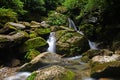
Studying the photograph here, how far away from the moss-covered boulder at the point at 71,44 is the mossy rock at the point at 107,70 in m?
4.85

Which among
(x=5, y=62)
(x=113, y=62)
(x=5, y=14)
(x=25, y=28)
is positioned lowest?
(x=113, y=62)

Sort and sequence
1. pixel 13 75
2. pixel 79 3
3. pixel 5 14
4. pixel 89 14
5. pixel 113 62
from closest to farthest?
1. pixel 113 62
2. pixel 13 75
3. pixel 5 14
4. pixel 89 14
5. pixel 79 3

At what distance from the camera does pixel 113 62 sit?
8.37 metres

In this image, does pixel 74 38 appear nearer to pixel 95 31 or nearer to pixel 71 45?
pixel 71 45

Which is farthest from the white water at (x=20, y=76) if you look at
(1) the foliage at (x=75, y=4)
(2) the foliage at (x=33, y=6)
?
(2) the foliage at (x=33, y=6)

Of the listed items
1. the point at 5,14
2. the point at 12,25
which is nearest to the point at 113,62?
the point at 12,25

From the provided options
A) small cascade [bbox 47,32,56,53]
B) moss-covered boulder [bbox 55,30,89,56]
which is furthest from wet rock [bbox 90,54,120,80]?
small cascade [bbox 47,32,56,53]

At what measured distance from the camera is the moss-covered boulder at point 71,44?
13.3 metres

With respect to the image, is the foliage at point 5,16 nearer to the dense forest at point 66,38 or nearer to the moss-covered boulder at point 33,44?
the dense forest at point 66,38

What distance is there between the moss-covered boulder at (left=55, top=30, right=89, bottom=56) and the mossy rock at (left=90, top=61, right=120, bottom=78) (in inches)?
191

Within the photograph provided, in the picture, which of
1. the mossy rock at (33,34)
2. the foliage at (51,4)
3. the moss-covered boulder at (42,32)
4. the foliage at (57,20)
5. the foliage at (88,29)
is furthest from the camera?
the foliage at (51,4)

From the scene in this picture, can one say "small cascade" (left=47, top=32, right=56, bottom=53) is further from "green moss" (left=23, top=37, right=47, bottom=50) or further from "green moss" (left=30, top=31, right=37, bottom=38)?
"green moss" (left=30, top=31, right=37, bottom=38)

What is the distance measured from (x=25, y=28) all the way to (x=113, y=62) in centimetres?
800

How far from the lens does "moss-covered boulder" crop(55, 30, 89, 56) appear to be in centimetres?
1330
